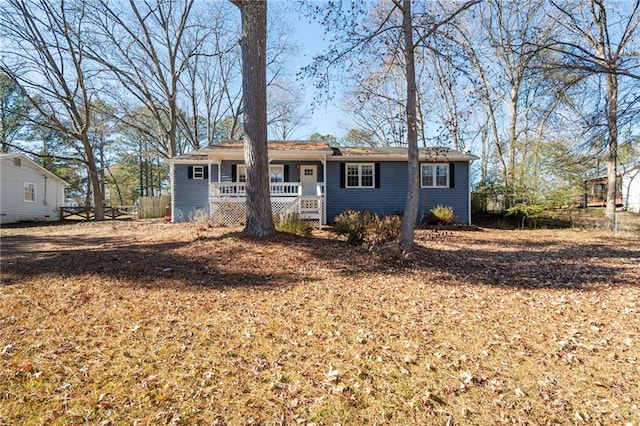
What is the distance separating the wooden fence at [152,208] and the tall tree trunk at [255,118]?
16.8 meters

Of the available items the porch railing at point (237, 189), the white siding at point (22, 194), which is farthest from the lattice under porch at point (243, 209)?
the white siding at point (22, 194)

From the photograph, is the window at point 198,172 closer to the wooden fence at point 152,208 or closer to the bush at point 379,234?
the wooden fence at point 152,208

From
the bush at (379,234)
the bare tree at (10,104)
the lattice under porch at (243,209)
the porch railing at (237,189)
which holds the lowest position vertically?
the bush at (379,234)

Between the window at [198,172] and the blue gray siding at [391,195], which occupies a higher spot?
the window at [198,172]

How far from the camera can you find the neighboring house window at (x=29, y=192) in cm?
1931

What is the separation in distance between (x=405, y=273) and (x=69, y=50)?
65.2 ft

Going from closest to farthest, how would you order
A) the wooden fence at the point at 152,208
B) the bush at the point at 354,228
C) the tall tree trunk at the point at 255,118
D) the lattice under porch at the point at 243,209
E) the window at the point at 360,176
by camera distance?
the tall tree trunk at the point at 255,118
the bush at the point at 354,228
the lattice under porch at the point at 243,209
the window at the point at 360,176
the wooden fence at the point at 152,208

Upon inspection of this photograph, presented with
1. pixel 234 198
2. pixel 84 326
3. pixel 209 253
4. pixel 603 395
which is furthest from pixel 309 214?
pixel 603 395

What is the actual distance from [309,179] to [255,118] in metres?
8.36

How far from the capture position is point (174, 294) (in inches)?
168

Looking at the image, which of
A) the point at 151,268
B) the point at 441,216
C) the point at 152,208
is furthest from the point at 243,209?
the point at 152,208

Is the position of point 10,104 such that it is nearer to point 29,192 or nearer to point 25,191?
point 29,192

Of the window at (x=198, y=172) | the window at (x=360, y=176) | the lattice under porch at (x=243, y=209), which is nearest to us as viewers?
the lattice under porch at (x=243, y=209)

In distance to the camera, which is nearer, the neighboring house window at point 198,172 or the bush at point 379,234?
the bush at point 379,234
